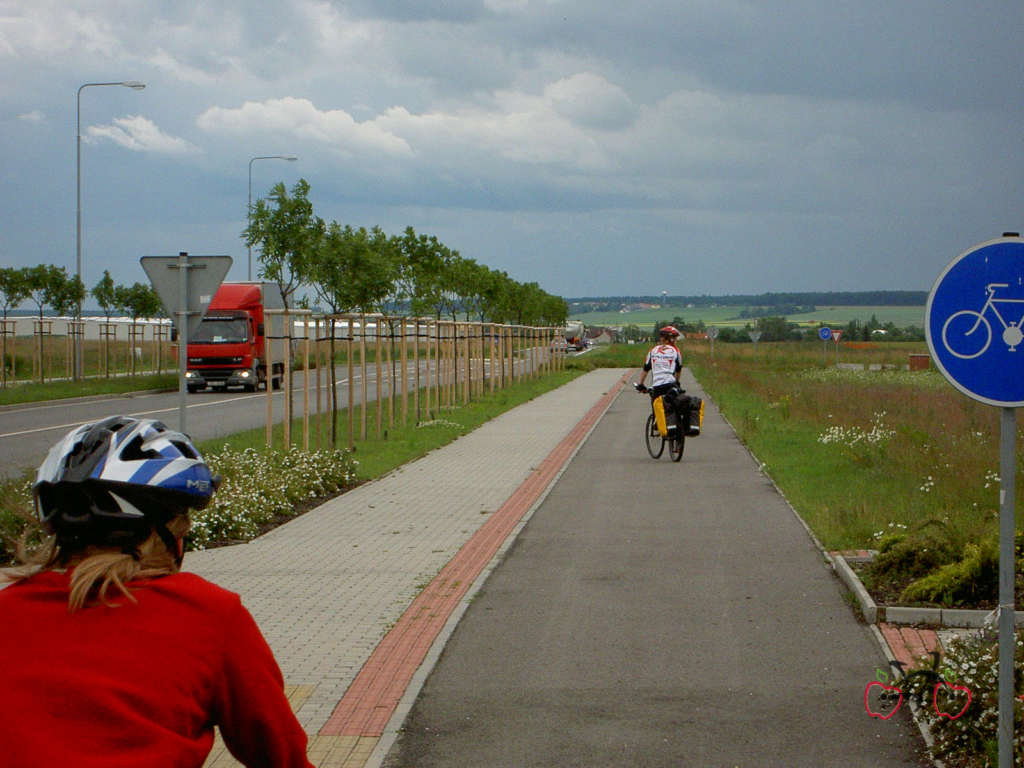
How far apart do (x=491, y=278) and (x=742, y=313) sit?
144691 mm

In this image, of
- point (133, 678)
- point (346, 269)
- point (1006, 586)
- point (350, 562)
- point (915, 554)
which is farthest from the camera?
point (346, 269)

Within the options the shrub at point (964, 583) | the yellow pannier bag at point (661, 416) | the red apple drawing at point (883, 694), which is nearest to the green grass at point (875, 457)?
the shrub at point (964, 583)

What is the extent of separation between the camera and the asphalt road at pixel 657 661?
17.2 ft

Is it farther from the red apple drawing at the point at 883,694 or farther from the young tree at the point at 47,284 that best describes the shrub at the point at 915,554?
the young tree at the point at 47,284

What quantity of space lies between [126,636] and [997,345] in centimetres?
343

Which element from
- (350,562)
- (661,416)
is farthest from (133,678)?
(661,416)

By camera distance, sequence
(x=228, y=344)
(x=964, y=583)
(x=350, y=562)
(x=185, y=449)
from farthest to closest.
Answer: (x=228, y=344)
(x=350, y=562)
(x=964, y=583)
(x=185, y=449)

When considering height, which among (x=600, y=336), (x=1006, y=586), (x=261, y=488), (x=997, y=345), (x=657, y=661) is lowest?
(x=657, y=661)

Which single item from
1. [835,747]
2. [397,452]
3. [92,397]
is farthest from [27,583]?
[92,397]

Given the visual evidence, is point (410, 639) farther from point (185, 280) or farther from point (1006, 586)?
point (185, 280)

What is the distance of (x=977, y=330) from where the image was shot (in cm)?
438

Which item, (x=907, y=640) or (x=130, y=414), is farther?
(x=130, y=414)

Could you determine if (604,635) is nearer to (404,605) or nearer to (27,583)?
(404,605)

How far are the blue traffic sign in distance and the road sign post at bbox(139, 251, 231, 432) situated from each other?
7.44 meters
